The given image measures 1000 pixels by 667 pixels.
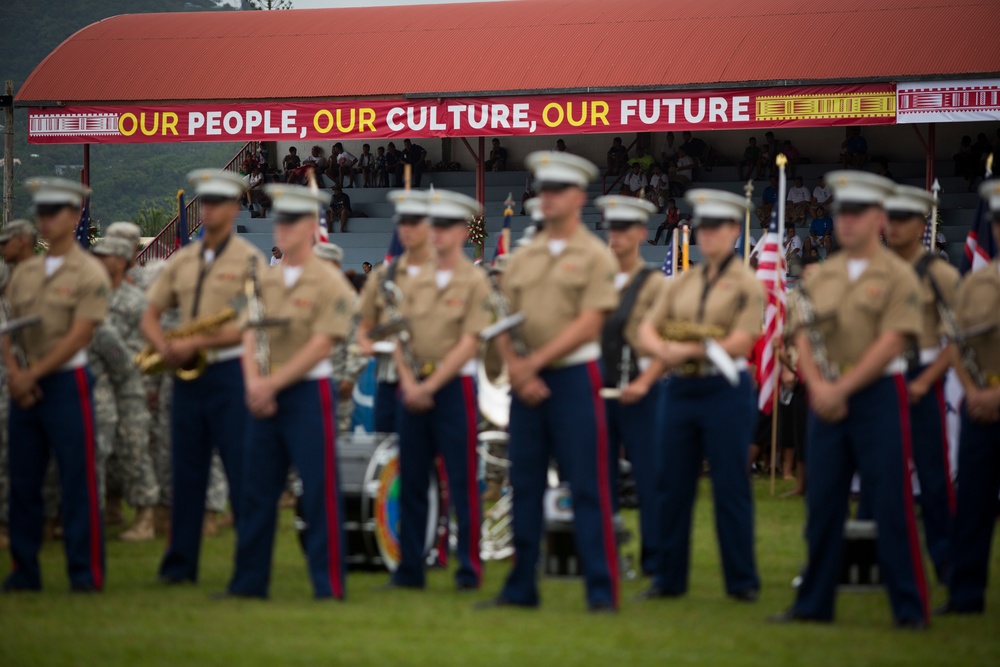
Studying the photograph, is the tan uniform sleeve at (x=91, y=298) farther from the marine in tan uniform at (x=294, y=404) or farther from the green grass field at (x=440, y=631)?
the green grass field at (x=440, y=631)

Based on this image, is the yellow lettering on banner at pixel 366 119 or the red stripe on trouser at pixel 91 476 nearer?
the red stripe on trouser at pixel 91 476

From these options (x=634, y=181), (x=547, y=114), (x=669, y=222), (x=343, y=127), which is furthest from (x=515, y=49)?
(x=669, y=222)

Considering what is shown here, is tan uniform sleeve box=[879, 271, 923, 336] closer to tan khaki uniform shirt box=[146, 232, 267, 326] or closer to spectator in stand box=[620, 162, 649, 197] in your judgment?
tan khaki uniform shirt box=[146, 232, 267, 326]

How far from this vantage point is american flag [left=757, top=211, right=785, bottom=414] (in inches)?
550

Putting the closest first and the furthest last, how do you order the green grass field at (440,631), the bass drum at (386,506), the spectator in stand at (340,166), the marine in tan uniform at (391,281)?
the green grass field at (440,631) < the bass drum at (386,506) < the marine in tan uniform at (391,281) < the spectator in stand at (340,166)

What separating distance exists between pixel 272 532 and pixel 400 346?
51.6 inches

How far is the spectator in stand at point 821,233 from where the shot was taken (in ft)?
87.6

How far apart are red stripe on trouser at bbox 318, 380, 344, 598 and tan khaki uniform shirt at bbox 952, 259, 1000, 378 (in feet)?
11.6

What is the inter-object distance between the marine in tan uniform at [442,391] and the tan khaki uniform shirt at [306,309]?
23.1 inches

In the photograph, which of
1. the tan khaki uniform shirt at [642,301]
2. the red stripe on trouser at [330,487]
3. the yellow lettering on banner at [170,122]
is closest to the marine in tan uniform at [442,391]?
the red stripe on trouser at [330,487]

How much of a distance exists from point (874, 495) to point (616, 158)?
2400 centimetres

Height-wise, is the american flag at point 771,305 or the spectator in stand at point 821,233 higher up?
the spectator in stand at point 821,233

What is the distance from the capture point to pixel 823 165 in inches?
1208

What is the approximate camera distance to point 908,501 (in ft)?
25.5
